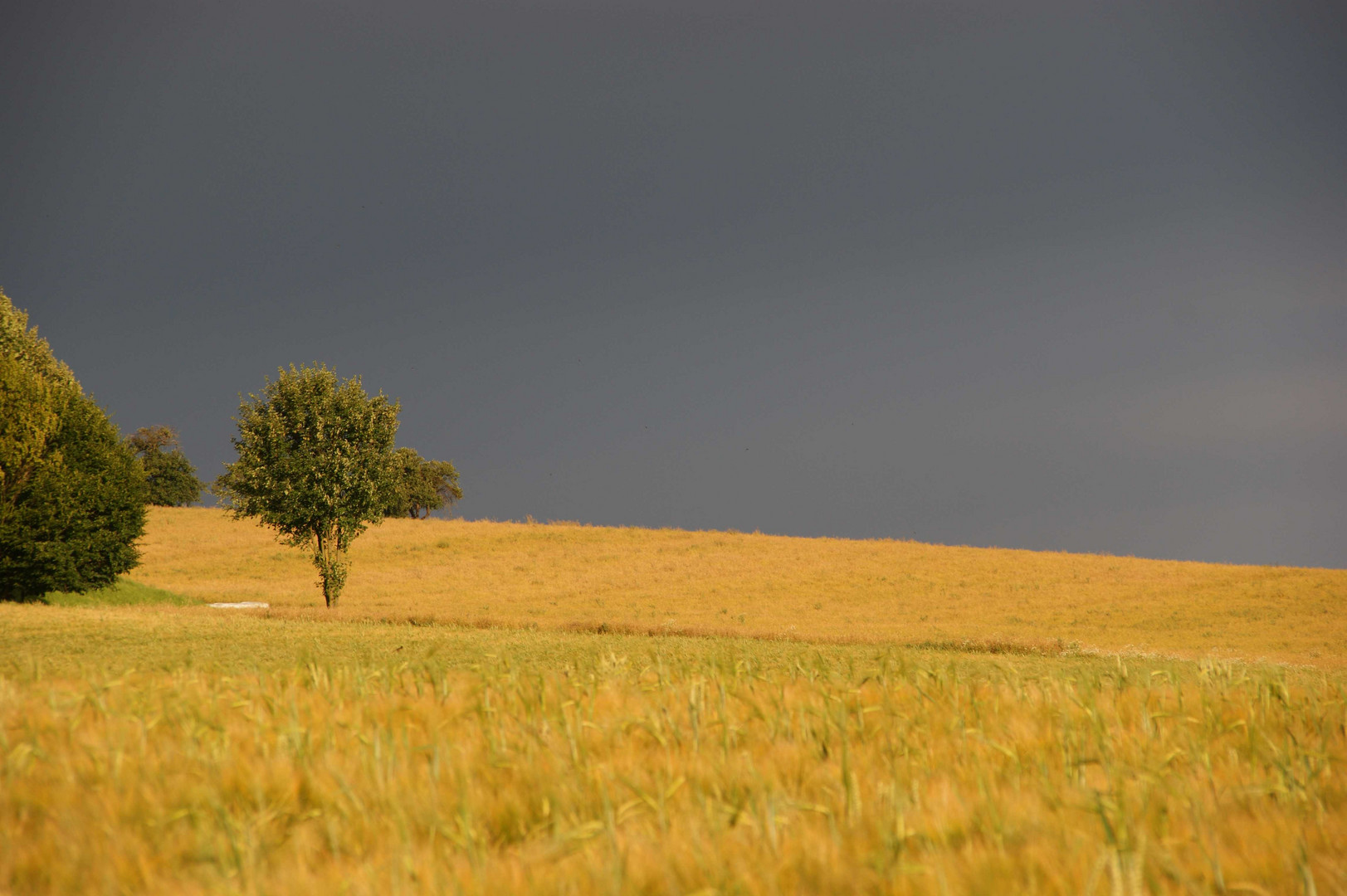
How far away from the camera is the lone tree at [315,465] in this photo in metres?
28.6

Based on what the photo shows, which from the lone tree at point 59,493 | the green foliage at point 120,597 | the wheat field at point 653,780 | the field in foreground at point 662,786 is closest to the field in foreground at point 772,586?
the green foliage at point 120,597

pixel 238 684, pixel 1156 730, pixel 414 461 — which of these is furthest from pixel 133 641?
pixel 414 461

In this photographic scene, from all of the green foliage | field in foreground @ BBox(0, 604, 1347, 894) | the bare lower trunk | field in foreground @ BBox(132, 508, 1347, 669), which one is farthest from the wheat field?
the green foliage

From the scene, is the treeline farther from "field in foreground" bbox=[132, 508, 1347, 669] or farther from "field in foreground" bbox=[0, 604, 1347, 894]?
"field in foreground" bbox=[0, 604, 1347, 894]

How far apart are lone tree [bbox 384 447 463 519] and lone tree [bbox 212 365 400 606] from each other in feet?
148

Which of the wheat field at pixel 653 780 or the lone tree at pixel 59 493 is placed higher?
the lone tree at pixel 59 493

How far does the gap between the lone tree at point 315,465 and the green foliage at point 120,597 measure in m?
5.05

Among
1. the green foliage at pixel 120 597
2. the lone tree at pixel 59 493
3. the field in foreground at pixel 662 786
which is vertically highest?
the lone tree at pixel 59 493

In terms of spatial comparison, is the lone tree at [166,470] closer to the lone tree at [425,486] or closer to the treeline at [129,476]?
the lone tree at [425,486]

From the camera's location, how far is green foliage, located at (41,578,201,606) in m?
26.6

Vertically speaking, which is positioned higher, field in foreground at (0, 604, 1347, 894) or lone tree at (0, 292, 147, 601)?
lone tree at (0, 292, 147, 601)

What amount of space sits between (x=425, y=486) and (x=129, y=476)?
53.7 metres

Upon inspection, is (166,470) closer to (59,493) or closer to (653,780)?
(59,493)

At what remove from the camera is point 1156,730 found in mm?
4043
